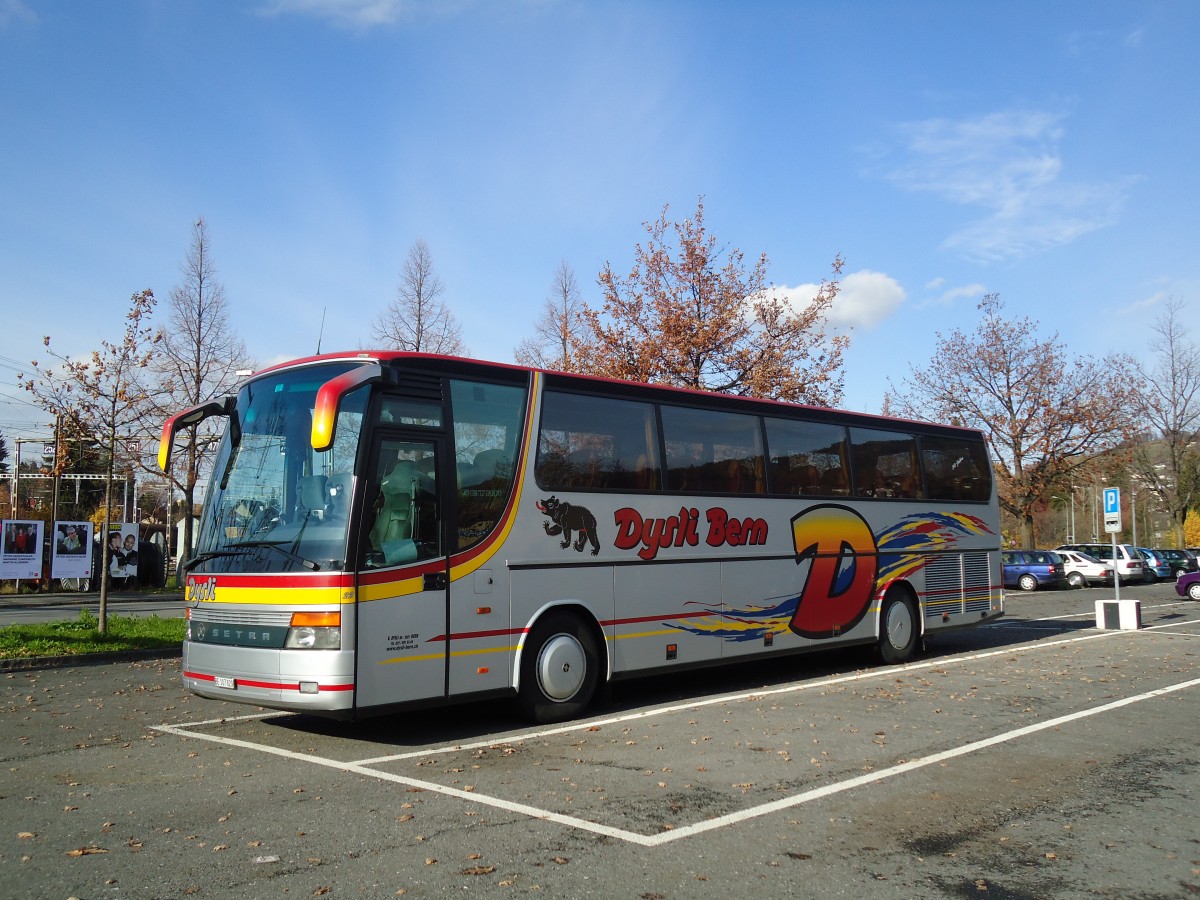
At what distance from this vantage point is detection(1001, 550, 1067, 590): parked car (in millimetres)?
37312

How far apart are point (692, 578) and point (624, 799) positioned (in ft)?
16.1

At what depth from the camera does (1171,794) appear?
6.83 meters

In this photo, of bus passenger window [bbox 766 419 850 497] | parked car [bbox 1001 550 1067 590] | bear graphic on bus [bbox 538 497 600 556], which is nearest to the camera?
bear graphic on bus [bbox 538 497 600 556]

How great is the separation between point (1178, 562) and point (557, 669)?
43140mm

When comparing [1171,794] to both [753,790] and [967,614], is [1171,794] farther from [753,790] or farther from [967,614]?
[967,614]

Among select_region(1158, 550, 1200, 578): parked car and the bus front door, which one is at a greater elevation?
the bus front door

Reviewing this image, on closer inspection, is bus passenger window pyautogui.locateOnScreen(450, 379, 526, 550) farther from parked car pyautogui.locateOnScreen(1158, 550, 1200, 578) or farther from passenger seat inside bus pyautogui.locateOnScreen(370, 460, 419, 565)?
parked car pyautogui.locateOnScreen(1158, 550, 1200, 578)

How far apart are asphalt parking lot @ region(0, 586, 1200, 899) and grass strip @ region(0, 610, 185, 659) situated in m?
2.96

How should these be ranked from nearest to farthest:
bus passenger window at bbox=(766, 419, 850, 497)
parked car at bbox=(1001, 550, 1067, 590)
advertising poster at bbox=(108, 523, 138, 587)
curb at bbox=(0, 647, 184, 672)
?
bus passenger window at bbox=(766, 419, 850, 497) → curb at bbox=(0, 647, 184, 672) → advertising poster at bbox=(108, 523, 138, 587) → parked car at bbox=(1001, 550, 1067, 590)

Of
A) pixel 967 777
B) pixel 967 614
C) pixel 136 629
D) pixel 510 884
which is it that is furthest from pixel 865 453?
pixel 136 629

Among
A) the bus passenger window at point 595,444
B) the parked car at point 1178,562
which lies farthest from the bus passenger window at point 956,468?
A: the parked car at point 1178,562

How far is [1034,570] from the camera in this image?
3744cm

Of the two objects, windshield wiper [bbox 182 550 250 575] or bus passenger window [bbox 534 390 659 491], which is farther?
bus passenger window [bbox 534 390 659 491]

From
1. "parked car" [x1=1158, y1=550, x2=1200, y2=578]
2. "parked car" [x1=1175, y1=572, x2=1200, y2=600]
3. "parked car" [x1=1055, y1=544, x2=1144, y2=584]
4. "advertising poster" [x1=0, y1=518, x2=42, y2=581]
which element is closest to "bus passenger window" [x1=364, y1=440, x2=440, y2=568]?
"advertising poster" [x1=0, y1=518, x2=42, y2=581]
